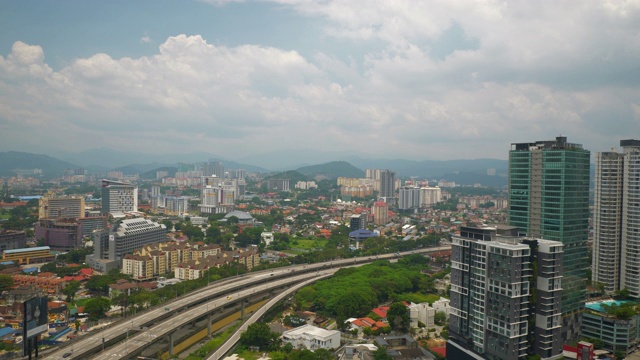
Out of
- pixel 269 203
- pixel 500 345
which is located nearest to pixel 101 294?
pixel 500 345

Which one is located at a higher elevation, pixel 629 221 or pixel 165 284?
pixel 629 221

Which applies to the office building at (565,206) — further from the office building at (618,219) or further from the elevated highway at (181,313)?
the elevated highway at (181,313)

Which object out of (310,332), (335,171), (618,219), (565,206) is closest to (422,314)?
(310,332)

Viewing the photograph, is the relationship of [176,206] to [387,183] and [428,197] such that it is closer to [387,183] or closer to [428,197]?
[387,183]

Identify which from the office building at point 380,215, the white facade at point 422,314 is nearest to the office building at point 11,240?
the white facade at point 422,314

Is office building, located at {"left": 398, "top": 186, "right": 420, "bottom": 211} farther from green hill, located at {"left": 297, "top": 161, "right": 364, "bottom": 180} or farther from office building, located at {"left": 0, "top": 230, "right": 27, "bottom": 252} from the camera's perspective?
green hill, located at {"left": 297, "top": 161, "right": 364, "bottom": 180}

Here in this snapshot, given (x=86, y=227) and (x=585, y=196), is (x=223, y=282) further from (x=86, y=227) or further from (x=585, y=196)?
(x=86, y=227)
